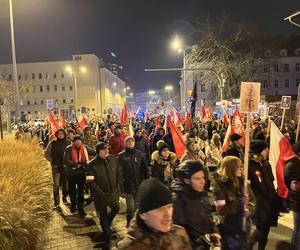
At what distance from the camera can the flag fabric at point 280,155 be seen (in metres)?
6.25

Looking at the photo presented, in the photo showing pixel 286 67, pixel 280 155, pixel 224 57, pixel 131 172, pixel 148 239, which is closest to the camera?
pixel 148 239

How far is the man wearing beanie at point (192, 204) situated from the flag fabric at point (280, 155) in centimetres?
247

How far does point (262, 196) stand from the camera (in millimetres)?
5441

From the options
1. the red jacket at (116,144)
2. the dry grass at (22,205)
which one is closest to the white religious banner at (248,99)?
the dry grass at (22,205)

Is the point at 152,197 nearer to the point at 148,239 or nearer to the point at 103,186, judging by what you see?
the point at 148,239

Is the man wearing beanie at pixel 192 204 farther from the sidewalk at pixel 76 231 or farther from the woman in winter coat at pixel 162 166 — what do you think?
the woman in winter coat at pixel 162 166

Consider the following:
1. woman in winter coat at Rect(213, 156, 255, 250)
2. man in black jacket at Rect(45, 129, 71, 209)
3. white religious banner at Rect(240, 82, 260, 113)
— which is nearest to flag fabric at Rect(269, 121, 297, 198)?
white religious banner at Rect(240, 82, 260, 113)

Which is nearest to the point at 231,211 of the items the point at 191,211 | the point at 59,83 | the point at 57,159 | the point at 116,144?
the point at 191,211

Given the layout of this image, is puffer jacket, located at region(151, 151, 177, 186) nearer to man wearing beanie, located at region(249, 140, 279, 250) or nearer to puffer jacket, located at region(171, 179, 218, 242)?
man wearing beanie, located at region(249, 140, 279, 250)

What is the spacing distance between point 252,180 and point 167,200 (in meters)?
3.06

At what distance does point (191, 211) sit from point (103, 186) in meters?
2.84

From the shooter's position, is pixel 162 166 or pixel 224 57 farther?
pixel 224 57

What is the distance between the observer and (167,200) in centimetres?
281

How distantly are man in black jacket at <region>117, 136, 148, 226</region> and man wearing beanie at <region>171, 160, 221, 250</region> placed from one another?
10.1 ft
